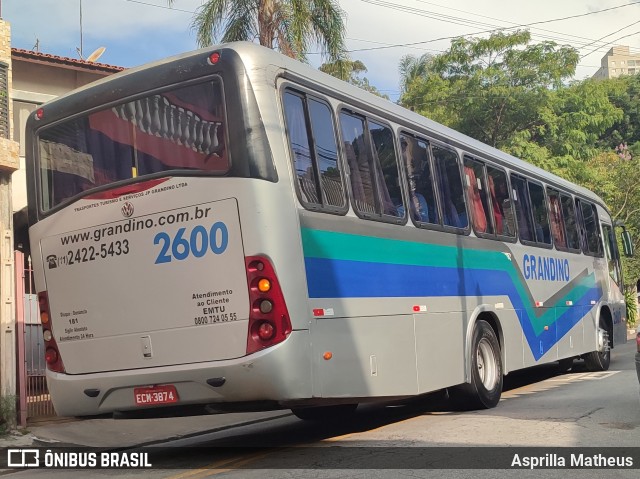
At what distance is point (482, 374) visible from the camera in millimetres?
10500

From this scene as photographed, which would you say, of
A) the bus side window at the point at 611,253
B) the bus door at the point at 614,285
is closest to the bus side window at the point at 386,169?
the bus door at the point at 614,285

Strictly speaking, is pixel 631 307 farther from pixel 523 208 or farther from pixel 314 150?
pixel 314 150

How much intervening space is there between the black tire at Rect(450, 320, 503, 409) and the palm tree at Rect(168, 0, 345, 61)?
9.47 m

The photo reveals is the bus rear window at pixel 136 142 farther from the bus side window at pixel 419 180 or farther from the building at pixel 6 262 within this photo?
the building at pixel 6 262

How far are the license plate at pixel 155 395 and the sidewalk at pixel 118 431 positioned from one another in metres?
3.34

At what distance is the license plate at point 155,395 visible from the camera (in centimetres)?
700

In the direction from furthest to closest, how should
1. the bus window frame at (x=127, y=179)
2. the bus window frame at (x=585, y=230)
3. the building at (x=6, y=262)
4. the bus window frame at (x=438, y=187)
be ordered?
the bus window frame at (x=585, y=230), the building at (x=6, y=262), the bus window frame at (x=438, y=187), the bus window frame at (x=127, y=179)

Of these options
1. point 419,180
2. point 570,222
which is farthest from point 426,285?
point 570,222

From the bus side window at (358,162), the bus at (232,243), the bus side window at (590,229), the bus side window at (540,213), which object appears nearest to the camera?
the bus at (232,243)

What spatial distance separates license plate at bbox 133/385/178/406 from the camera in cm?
700

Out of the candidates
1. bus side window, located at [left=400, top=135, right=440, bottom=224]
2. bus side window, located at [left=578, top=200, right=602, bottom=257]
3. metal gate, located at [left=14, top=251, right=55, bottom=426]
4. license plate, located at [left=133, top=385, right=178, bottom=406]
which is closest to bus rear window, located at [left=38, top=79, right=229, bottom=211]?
license plate, located at [left=133, top=385, right=178, bottom=406]

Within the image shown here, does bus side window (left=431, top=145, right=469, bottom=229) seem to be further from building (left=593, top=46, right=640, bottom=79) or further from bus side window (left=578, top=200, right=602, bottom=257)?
building (left=593, top=46, right=640, bottom=79)

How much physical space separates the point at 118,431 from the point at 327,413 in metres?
3.07

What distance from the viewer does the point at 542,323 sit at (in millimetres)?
12820
